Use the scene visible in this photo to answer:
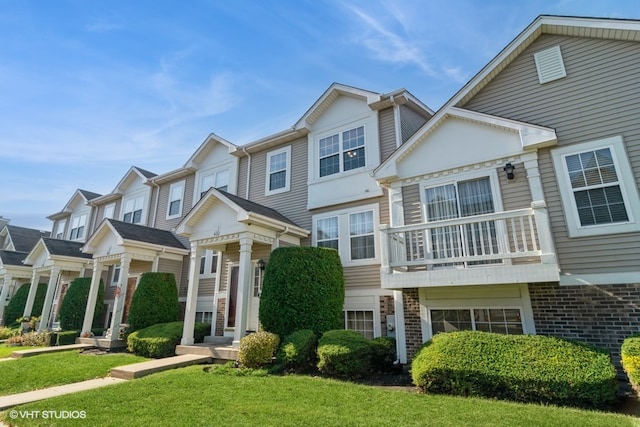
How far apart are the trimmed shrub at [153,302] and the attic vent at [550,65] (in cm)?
1425

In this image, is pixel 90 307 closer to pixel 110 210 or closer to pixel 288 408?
pixel 110 210

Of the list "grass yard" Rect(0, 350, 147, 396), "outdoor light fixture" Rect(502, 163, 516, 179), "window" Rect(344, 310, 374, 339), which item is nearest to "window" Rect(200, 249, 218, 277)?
"grass yard" Rect(0, 350, 147, 396)

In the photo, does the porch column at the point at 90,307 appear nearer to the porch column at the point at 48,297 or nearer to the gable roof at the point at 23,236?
the porch column at the point at 48,297

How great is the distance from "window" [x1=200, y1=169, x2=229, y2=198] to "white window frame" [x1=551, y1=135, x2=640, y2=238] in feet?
40.5

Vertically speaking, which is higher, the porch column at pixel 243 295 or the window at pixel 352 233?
the window at pixel 352 233

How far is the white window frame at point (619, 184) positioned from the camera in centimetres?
651

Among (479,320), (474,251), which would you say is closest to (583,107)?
(474,251)

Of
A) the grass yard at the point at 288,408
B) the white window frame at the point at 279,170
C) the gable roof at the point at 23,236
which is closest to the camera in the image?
the grass yard at the point at 288,408

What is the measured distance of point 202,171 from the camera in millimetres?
16344

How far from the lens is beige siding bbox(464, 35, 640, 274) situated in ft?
21.8

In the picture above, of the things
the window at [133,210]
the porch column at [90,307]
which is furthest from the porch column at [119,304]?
the window at [133,210]

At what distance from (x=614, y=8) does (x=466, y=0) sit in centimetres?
350

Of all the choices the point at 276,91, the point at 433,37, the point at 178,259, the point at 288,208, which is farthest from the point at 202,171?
the point at 433,37

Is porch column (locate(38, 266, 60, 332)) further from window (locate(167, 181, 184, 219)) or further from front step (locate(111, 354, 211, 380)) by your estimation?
front step (locate(111, 354, 211, 380))
